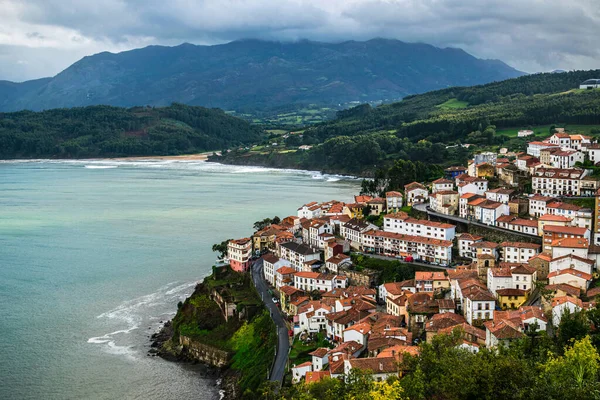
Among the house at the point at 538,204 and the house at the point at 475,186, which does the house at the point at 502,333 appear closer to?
the house at the point at 538,204

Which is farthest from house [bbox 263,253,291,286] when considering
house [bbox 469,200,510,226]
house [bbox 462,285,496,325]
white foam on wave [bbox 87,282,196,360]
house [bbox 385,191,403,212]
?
house [bbox 462,285,496,325]

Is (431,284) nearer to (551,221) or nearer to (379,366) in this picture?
(551,221)

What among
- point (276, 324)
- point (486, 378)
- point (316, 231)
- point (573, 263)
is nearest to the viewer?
point (486, 378)

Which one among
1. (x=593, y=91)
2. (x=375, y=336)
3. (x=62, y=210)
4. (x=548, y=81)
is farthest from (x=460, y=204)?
(x=548, y=81)

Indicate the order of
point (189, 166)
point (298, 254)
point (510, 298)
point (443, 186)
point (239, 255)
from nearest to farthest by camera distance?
point (510, 298) < point (298, 254) < point (239, 255) < point (443, 186) < point (189, 166)

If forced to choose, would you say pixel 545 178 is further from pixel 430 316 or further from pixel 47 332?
pixel 47 332

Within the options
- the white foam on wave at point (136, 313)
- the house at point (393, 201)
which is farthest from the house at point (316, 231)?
the white foam on wave at point (136, 313)

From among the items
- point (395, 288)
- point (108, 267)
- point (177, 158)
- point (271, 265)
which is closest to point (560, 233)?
point (395, 288)
